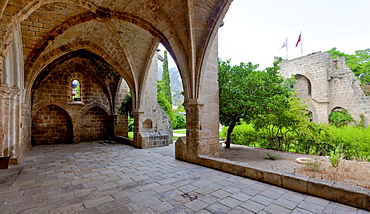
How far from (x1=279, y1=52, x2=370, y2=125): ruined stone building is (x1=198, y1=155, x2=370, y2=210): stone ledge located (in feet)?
39.0

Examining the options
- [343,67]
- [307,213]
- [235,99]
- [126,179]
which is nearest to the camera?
[307,213]

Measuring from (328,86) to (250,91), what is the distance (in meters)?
10.6

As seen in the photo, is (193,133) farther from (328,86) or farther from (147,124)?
(328,86)

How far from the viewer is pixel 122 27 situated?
240 inches

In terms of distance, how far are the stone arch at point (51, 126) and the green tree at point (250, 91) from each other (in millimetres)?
8459

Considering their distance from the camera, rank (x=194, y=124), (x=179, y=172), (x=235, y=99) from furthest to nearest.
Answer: (x=235, y=99) < (x=194, y=124) < (x=179, y=172)

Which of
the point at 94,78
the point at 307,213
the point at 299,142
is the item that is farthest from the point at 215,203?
the point at 94,78

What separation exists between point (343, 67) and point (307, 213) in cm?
1486

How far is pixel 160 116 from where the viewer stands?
907 cm

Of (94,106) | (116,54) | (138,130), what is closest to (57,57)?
(116,54)

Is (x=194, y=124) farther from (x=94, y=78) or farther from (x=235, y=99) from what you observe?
(x=94, y=78)

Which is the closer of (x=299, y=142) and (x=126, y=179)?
(x=126, y=179)

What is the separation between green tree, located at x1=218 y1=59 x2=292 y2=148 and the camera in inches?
244

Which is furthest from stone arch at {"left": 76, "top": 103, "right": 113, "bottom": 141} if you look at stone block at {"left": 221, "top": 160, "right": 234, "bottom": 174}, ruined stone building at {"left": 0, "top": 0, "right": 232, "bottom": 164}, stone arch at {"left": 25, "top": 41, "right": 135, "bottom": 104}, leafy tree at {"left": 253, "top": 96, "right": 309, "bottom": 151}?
stone block at {"left": 221, "top": 160, "right": 234, "bottom": 174}
